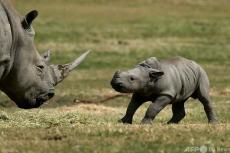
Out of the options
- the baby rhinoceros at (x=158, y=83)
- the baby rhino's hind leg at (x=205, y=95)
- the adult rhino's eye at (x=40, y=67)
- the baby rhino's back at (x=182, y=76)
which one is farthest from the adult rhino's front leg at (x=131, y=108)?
the adult rhino's eye at (x=40, y=67)

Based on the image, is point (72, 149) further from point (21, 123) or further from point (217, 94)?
point (217, 94)

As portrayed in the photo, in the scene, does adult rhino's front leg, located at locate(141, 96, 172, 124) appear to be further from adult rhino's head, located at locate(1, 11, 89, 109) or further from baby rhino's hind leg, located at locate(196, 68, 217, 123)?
adult rhino's head, located at locate(1, 11, 89, 109)

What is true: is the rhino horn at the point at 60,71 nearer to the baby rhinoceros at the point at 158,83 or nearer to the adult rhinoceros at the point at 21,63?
the adult rhinoceros at the point at 21,63

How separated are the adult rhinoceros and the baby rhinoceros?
1771 mm

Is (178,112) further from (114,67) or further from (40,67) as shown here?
(114,67)

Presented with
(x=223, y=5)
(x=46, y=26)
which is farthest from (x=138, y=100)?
(x=223, y=5)

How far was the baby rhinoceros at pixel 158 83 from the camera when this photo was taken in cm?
1294

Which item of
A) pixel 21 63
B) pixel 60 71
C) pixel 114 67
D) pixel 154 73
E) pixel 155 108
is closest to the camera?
pixel 21 63

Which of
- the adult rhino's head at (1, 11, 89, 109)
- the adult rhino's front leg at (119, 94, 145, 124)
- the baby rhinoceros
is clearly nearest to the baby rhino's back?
the baby rhinoceros

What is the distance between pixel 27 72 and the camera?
1098cm

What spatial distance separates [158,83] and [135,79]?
380 millimetres

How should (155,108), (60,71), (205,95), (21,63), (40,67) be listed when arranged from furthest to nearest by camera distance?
1. (205,95)
2. (155,108)
3. (60,71)
4. (40,67)
5. (21,63)

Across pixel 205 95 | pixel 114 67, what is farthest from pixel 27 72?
pixel 114 67

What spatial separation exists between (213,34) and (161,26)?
2.55 metres
